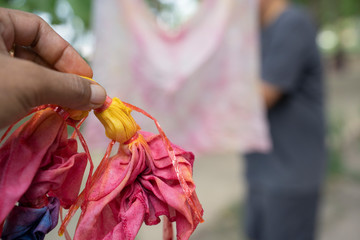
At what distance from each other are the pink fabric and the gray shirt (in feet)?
2.48

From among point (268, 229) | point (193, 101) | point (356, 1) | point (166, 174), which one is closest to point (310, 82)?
point (193, 101)

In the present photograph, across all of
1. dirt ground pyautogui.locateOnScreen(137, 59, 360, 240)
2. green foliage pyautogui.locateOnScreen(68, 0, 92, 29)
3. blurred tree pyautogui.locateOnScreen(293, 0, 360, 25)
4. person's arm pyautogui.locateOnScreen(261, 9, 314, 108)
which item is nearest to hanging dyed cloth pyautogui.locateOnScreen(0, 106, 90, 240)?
green foliage pyautogui.locateOnScreen(68, 0, 92, 29)

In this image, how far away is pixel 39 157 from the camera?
352 mm

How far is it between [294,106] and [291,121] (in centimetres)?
4

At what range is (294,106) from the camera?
1077mm

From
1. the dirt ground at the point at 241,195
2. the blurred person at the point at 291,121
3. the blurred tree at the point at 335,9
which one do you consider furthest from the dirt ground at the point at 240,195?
the blurred tree at the point at 335,9

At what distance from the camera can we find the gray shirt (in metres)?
1.02

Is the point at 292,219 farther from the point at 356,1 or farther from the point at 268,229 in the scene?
the point at 356,1

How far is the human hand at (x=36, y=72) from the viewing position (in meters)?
0.30

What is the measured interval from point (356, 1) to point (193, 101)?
4.67 metres


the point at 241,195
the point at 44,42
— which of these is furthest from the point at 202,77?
the point at 241,195

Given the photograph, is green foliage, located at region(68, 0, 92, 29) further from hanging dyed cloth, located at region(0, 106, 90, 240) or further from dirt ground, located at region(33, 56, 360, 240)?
dirt ground, located at region(33, 56, 360, 240)

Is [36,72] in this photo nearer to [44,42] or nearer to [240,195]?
[44,42]

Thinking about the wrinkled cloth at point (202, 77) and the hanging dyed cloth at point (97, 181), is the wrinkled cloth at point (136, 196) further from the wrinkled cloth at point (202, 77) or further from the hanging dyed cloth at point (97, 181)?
the wrinkled cloth at point (202, 77)
